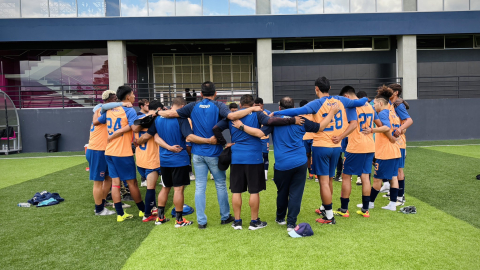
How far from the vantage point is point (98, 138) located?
562 centimetres

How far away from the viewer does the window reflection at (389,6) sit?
1766cm

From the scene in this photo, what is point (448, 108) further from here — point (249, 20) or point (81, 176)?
point (81, 176)

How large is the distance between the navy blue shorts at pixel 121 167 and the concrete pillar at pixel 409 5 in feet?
58.1

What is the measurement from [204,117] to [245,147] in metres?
0.71

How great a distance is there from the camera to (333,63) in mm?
19812

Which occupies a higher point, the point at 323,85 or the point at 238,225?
the point at 323,85

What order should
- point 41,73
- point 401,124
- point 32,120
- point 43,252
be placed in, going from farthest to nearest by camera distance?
point 41,73 → point 32,120 → point 401,124 → point 43,252

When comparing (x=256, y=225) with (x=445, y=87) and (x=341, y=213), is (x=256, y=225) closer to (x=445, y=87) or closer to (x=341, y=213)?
(x=341, y=213)

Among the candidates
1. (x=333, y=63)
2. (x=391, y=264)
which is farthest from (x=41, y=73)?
(x=391, y=264)

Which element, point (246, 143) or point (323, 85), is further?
point (323, 85)

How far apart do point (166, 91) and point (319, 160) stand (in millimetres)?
16321

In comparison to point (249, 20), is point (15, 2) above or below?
above

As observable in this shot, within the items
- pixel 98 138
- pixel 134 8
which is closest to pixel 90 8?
pixel 134 8

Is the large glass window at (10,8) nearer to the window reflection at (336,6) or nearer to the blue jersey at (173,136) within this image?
the window reflection at (336,6)
